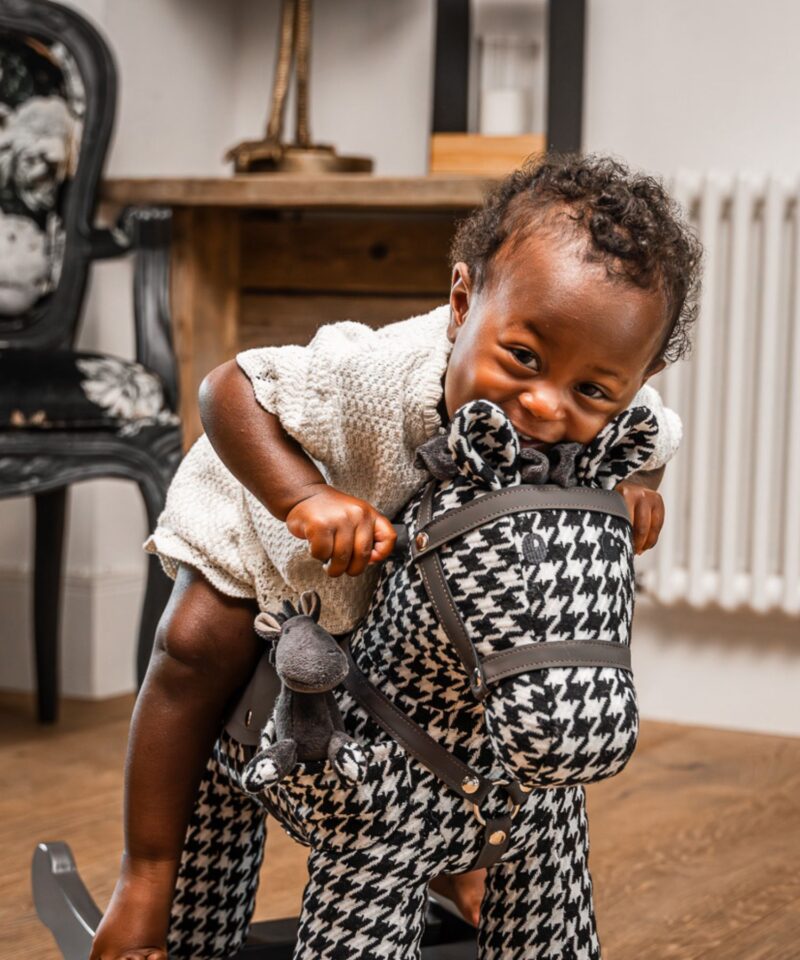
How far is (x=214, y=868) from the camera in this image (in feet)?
2.77

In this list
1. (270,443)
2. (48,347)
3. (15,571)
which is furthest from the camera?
(15,571)

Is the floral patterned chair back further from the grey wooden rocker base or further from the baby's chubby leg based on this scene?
the baby's chubby leg

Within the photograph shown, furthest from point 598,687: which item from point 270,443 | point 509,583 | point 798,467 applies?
point 798,467

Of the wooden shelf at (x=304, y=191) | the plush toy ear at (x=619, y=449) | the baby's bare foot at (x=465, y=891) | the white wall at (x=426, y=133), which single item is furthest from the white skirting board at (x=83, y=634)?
the plush toy ear at (x=619, y=449)

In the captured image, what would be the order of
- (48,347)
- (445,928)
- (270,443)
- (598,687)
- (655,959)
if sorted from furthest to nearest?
(48,347), (655,959), (445,928), (270,443), (598,687)

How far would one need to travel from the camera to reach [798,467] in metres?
1.90

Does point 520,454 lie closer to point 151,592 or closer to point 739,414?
point 151,592

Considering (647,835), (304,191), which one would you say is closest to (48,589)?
(304,191)

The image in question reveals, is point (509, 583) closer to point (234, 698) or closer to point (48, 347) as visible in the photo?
point (234, 698)

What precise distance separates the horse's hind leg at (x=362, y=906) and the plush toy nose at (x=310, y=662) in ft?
0.30

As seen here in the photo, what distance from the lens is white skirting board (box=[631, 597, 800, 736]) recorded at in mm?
2000

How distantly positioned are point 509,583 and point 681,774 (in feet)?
3.84

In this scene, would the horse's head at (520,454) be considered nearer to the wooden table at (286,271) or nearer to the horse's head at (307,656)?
the horse's head at (307,656)

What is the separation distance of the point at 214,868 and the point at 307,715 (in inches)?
8.3
